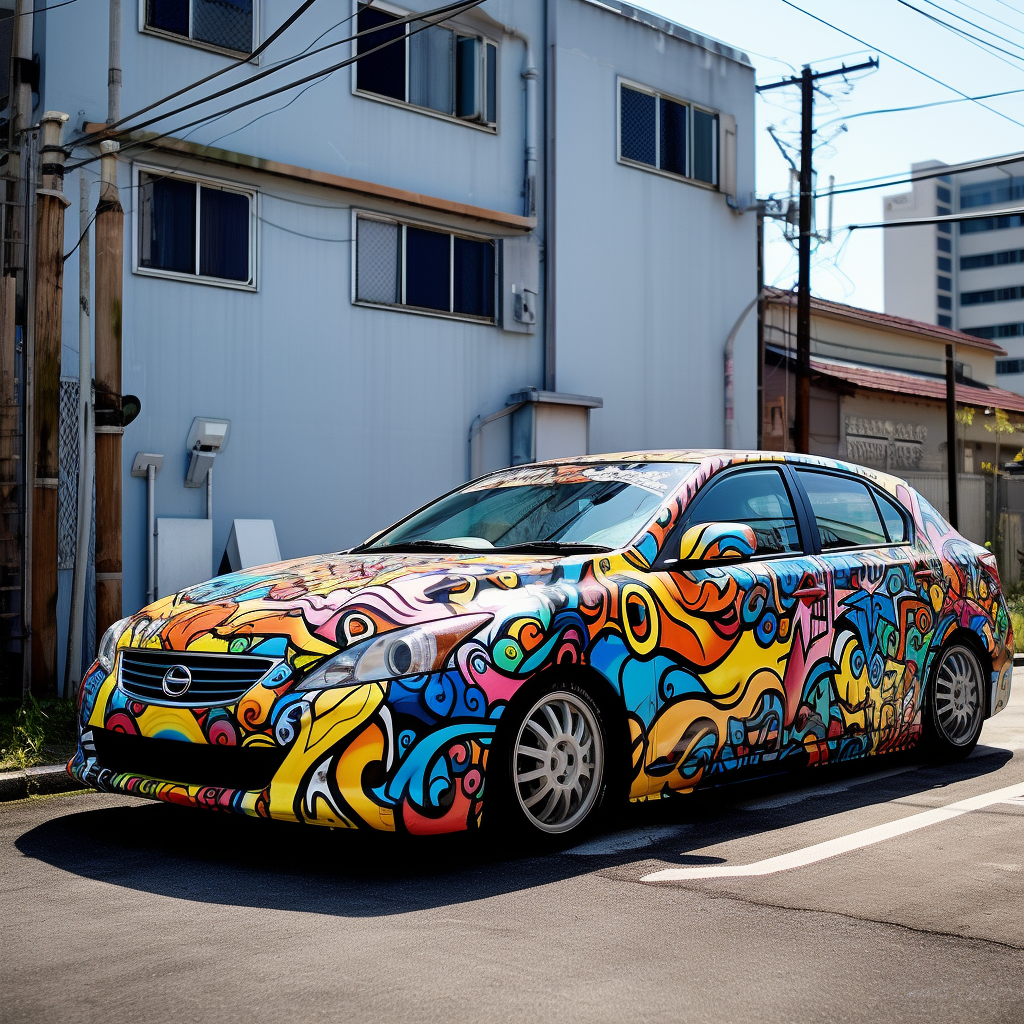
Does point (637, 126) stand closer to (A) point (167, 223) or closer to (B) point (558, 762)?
(A) point (167, 223)

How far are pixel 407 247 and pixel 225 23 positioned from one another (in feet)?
9.98

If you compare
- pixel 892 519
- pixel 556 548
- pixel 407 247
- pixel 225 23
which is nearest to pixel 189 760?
pixel 556 548

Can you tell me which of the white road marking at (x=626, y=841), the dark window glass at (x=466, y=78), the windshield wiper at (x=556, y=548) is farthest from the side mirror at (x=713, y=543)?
the dark window glass at (x=466, y=78)

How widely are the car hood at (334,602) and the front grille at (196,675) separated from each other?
0.04m

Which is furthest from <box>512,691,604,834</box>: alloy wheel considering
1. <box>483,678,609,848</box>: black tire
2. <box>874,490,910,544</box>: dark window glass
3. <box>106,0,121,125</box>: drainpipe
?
<box>106,0,121,125</box>: drainpipe

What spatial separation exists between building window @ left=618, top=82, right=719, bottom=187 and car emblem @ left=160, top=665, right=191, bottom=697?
13907 mm

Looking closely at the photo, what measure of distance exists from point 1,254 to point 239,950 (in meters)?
7.14

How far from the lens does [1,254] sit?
31.7 feet

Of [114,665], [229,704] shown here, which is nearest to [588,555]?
[229,704]

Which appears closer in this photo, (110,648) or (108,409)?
(110,648)

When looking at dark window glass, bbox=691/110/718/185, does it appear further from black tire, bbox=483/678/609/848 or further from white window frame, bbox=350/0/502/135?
black tire, bbox=483/678/609/848

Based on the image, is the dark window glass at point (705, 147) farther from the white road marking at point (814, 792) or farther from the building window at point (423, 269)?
the white road marking at point (814, 792)

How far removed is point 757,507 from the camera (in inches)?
249

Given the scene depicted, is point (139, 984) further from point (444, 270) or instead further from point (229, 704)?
point (444, 270)
